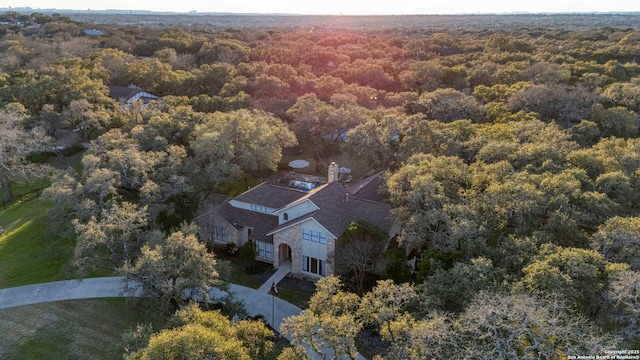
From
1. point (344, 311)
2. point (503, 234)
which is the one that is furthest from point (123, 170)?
point (503, 234)

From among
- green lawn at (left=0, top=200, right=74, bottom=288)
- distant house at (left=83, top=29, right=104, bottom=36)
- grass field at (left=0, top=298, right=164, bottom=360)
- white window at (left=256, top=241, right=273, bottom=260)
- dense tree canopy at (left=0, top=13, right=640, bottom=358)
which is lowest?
grass field at (left=0, top=298, right=164, bottom=360)

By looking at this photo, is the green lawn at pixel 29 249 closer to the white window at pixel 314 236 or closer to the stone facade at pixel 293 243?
the stone facade at pixel 293 243

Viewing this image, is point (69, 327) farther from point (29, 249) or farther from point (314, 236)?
point (314, 236)

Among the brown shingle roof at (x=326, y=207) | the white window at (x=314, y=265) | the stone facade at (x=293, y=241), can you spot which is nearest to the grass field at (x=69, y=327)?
the stone facade at (x=293, y=241)

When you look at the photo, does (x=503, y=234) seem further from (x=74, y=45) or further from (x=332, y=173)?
(x=74, y=45)

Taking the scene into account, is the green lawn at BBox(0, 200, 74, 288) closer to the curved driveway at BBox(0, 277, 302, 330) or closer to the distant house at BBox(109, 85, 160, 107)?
the curved driveway at BBox(0, 277, 302, 330)

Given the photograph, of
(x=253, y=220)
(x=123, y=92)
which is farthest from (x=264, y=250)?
(x=123, y=92)

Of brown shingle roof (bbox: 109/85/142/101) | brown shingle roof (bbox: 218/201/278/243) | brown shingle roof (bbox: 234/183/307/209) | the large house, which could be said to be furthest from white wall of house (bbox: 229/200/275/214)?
brown shingle roof (bbox: 109/85/142/101)
